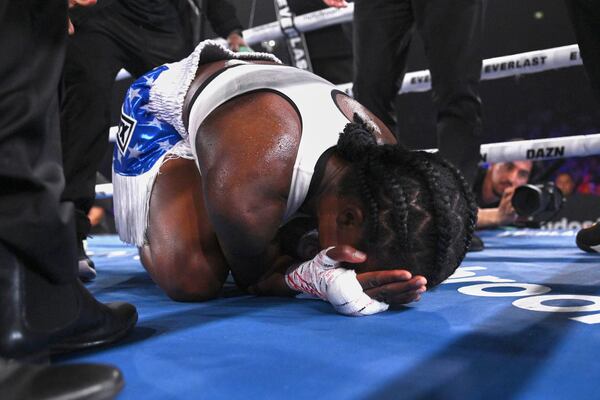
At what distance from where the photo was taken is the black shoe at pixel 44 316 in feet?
1.80

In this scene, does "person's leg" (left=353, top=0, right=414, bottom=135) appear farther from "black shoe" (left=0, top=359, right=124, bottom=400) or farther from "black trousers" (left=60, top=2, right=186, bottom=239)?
"black shoe" (left=0, top=359, right=124, bottom=400)

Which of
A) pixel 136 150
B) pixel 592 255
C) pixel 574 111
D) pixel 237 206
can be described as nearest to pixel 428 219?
pixel 237 206

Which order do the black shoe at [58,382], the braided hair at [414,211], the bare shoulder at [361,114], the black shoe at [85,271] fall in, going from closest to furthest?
the black shoe at [58,382] < the braided hair at [414,211] < the bare shoulder at [361,114] < the black shoe at [85,271]

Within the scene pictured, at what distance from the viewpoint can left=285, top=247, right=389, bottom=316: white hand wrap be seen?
0.87 metres

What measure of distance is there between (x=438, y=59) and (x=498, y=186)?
152cm

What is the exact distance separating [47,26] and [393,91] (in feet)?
4.53

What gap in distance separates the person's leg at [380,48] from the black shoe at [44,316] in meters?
1.27

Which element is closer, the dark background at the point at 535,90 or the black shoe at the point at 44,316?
the black shoe at the point at 44,316

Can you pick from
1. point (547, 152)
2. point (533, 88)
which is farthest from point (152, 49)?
point (533, 88)

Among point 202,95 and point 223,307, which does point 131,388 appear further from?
point 202,95

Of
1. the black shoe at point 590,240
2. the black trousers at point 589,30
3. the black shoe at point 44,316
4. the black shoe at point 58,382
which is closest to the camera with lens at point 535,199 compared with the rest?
the black shoe at point 590,240

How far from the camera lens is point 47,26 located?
57 centimetres

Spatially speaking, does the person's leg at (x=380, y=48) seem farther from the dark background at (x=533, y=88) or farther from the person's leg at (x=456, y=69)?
the dark background at (x=533, y=88)

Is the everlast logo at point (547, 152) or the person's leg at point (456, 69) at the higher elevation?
the person's leg at point (456, 69)
